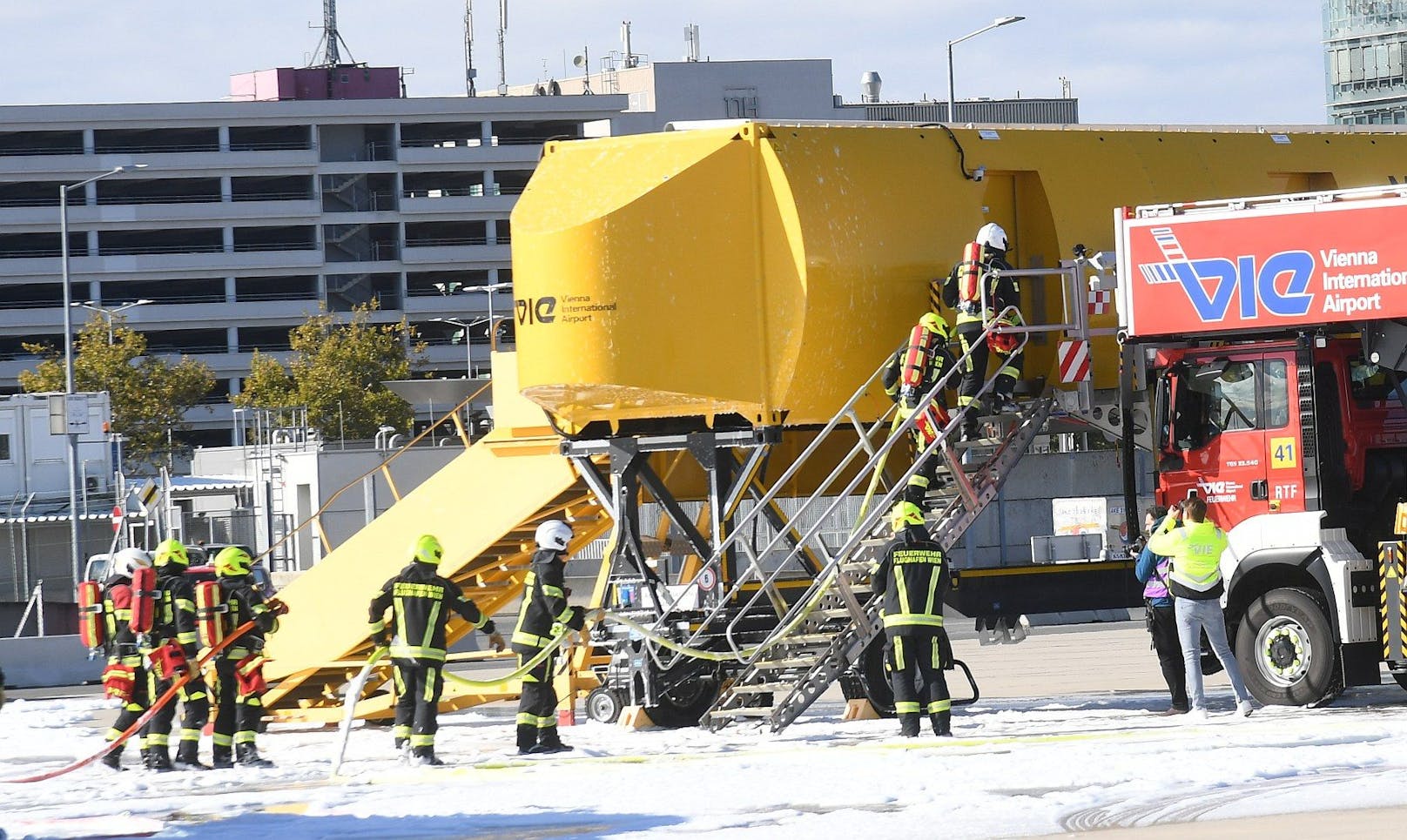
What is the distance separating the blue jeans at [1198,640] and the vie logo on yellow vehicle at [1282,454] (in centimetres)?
131

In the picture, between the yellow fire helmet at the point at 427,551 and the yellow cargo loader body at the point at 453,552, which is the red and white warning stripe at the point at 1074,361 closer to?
the yellow cargo loader body at the point at 453,552

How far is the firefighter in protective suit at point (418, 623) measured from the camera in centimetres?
1527

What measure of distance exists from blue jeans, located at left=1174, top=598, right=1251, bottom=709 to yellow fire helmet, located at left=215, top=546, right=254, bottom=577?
735 centimetres

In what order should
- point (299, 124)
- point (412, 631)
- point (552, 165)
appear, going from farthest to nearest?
point (299, 124)
point (552, 165)
point (412, 631)

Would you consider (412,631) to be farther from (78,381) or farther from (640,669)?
(78,381)

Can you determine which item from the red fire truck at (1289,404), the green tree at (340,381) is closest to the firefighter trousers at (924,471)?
the red fire truck at (1289,404)

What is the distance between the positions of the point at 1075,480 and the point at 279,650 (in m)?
9.12

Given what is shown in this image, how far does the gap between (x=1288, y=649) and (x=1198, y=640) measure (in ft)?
2.55

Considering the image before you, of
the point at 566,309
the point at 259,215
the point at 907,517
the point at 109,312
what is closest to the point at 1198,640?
the point at 907,517

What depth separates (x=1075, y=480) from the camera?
23.5m

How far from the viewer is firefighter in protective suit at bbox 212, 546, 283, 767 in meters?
16.0

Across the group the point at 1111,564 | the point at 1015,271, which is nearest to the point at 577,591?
the point at 1111,564

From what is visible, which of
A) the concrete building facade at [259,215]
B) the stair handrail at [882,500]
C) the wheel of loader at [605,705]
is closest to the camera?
the stair handrail at [882,500]

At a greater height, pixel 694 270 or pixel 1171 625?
pixel 694 270
